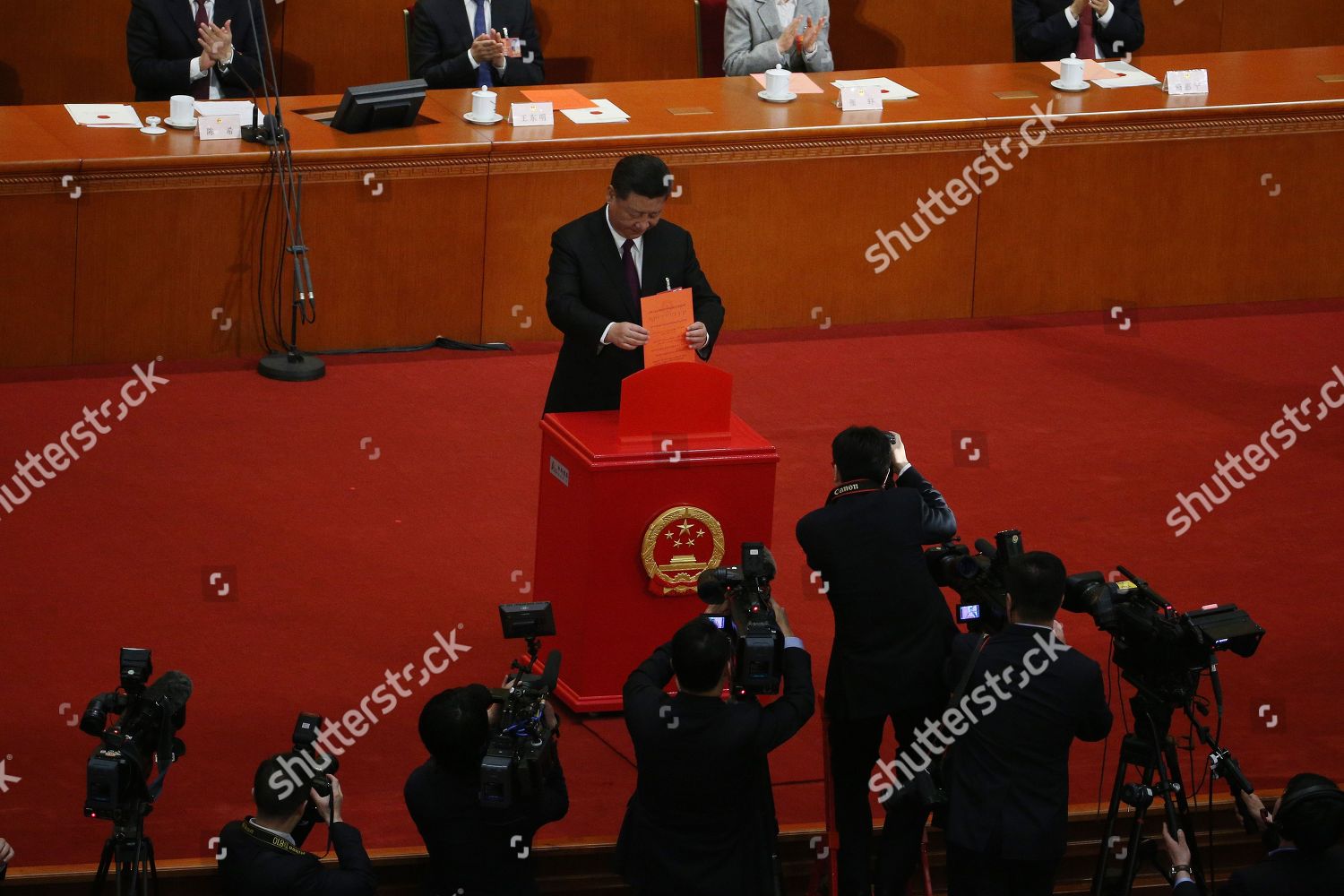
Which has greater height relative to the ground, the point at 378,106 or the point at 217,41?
the point at 217,41

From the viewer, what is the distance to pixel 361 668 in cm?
517

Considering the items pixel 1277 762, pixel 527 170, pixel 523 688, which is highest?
pixel 527 170

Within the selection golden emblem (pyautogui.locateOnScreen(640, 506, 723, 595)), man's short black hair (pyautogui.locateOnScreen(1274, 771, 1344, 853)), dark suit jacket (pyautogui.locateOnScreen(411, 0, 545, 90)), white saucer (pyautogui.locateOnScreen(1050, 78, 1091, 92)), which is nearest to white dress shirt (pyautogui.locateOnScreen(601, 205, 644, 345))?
golden emblem (pyautogui.locateOnScreen(640, 506, 723, 595))

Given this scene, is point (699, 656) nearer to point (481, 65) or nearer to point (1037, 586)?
point (1037, 586)

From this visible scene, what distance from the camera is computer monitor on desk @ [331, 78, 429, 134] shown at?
7297 mm

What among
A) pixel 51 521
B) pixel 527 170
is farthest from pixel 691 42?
pixel 51 521

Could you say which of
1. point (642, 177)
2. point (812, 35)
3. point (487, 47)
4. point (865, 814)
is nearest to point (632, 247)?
point (642, 177)

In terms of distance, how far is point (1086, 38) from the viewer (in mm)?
8805

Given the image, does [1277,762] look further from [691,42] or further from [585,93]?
[691,42]

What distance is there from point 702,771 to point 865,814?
77 centimetres

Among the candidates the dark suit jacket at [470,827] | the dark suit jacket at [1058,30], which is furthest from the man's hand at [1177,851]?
the dark suit jacket at [1058,30]

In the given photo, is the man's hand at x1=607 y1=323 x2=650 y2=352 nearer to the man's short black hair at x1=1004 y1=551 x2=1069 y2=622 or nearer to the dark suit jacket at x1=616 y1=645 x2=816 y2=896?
the dark suit jacket at x1=616 y1=645 x2=816 y2=896

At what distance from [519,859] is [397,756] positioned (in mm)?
1073

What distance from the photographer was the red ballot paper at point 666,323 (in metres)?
4.81
